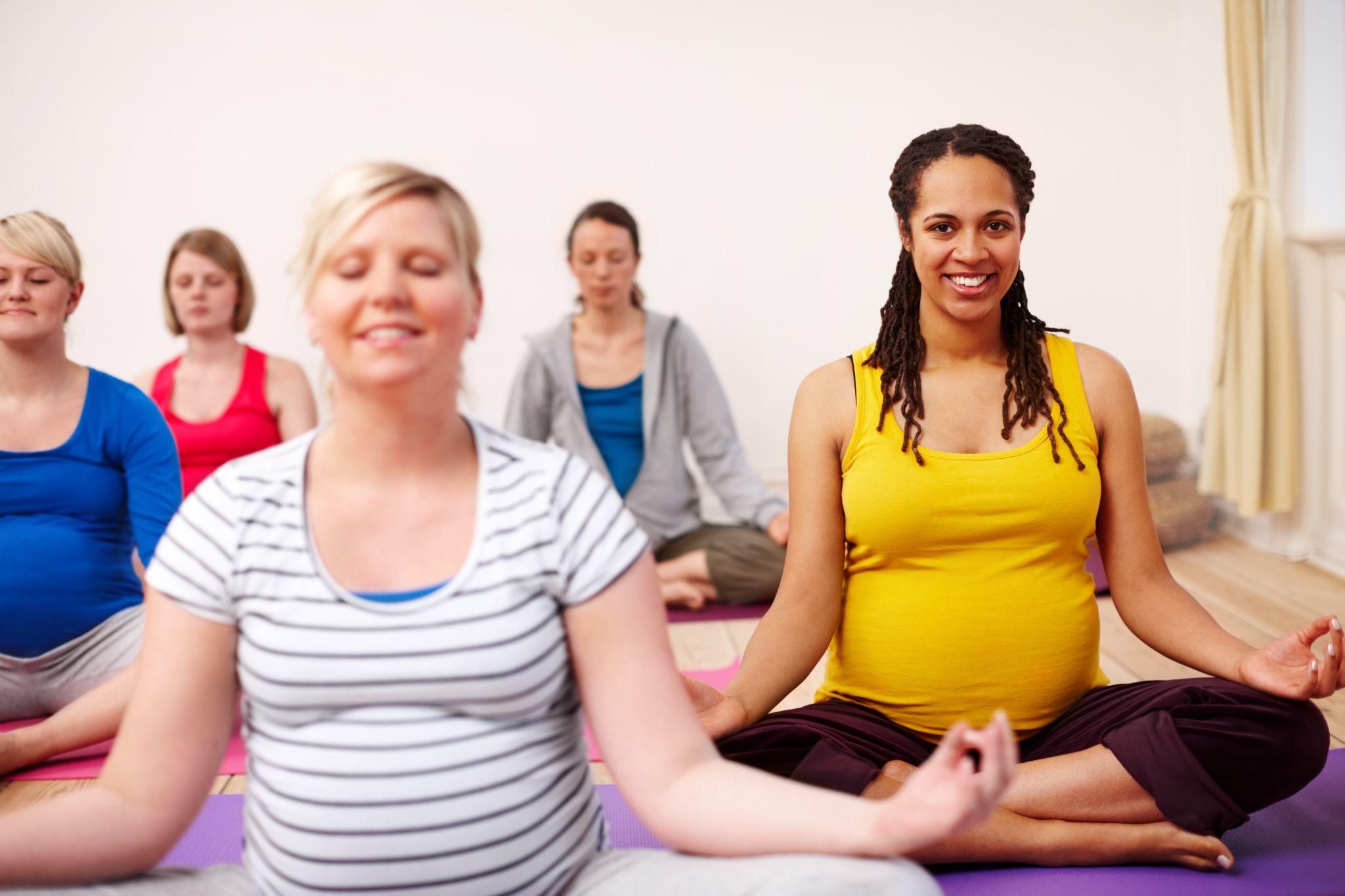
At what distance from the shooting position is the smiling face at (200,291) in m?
3.36

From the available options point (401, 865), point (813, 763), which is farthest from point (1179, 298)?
point (401, 865)

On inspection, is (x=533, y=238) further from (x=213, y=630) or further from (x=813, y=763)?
(x=213, y=630)

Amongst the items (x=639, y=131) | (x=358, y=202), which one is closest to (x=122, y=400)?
(x=358, y=202)

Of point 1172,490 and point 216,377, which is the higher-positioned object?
point 216,377

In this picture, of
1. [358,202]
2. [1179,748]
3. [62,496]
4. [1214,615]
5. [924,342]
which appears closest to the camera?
[358,202]

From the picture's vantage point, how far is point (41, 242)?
7.54ft

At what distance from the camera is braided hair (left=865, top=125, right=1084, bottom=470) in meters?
1.76

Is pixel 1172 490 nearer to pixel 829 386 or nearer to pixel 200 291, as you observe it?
pixel 829 386

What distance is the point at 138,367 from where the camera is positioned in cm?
466

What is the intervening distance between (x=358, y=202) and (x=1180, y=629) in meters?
1.27

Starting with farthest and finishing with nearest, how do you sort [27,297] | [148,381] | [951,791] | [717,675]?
[148,381] < [717,675] < [27,297] < [951,791]

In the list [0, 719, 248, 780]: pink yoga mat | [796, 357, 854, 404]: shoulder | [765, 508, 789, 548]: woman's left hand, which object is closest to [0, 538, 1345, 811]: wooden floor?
[0, 719, 248, 780]: pink yoga mat

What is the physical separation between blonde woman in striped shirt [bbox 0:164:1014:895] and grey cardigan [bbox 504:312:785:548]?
2.30 m

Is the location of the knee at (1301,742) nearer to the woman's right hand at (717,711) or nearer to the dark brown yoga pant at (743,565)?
the woman's right hand at (717,711)
